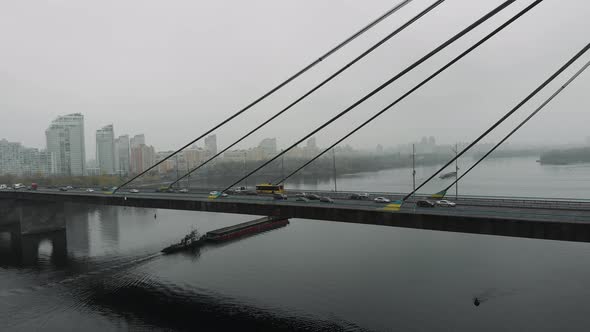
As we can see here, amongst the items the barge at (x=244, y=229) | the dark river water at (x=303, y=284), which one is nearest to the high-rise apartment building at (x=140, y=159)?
the dark river water at (x=303, y=284)

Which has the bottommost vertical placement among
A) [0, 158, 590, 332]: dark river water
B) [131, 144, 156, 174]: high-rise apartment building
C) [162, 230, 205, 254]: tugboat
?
[0, 158, 590, 332]: dark river water

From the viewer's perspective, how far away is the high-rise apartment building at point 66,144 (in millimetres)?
98062

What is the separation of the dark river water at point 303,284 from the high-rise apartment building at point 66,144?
8276 centimetres

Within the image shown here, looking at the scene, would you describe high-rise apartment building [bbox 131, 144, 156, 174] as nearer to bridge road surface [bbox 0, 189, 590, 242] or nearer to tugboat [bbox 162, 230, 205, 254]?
tugboat [bbox 162, 230, 205, 254]

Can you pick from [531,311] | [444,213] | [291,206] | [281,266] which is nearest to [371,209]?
[444,213]

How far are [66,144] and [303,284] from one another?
10510cm

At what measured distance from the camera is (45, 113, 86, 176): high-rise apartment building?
98062 millimetres

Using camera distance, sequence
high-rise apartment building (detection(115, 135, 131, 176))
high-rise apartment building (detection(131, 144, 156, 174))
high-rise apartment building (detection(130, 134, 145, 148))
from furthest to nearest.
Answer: high-rise apartment building (detection(130, 134, 145, 148)) < high-rise apartment building (detection(115, 135, 131, 176)) < high-rise apartment building (detection(131, 144, 156, 174))

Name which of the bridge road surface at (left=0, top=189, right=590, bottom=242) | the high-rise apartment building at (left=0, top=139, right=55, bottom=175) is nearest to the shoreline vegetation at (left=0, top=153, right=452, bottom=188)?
the high-rise apartment building at (left=0, top=139, right=55, bottom=175)

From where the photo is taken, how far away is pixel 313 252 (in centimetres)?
2220

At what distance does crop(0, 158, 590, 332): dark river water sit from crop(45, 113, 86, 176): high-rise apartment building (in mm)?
82758

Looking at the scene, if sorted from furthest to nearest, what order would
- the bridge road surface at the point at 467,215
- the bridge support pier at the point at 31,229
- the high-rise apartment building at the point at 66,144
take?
the high-rise apartment building at the point at 66,144 < the bridge support pier at the point at 31,229 < the bridge road surface at the point at 467,215

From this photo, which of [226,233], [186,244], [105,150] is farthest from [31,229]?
[105,150]

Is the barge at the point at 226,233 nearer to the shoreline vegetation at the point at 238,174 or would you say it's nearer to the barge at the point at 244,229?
the barge at the point at 244,229
